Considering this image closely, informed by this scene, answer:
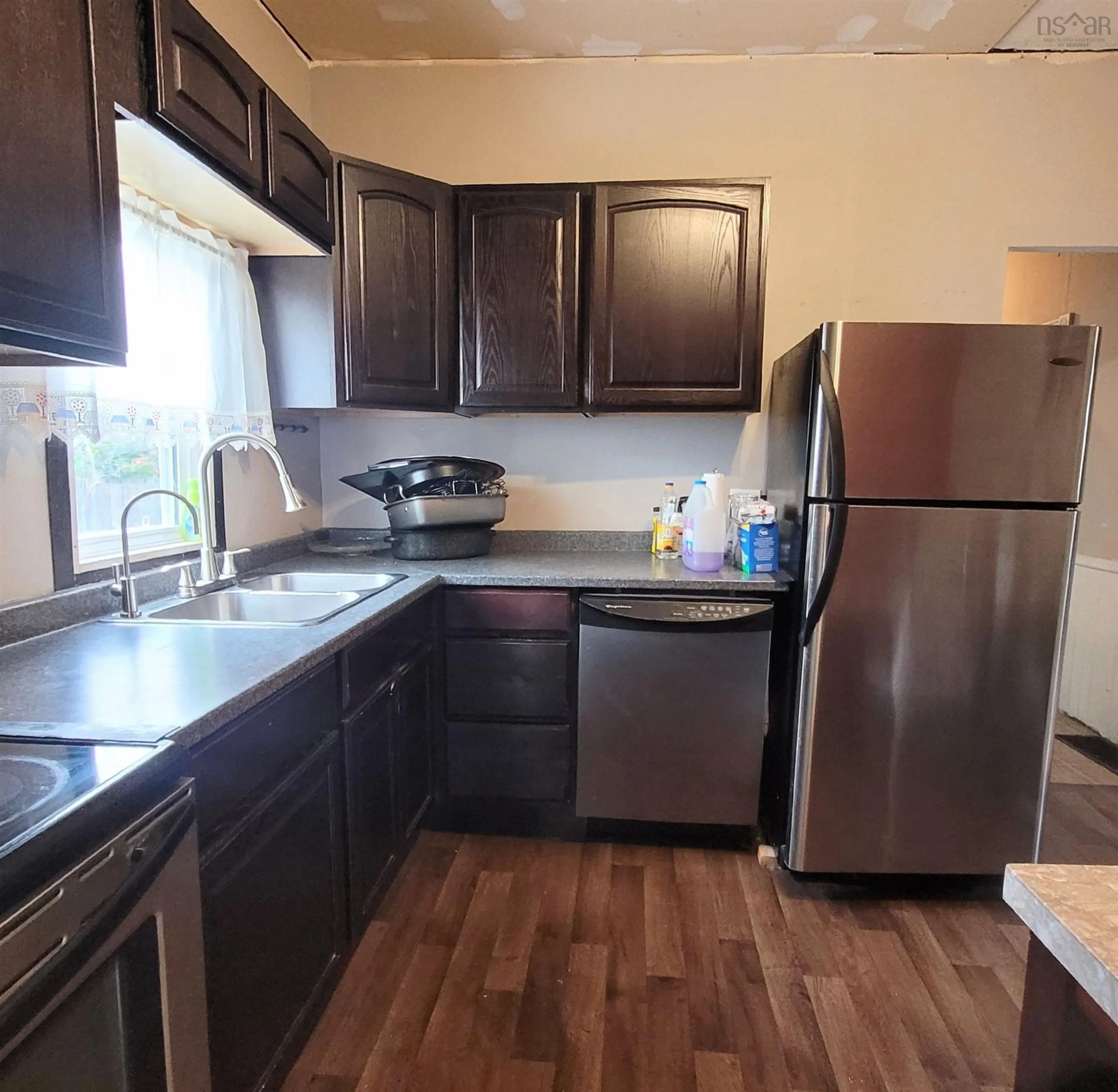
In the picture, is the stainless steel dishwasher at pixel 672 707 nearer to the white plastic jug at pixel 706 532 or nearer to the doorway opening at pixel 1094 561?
the white plastic jug at pixel 706 532

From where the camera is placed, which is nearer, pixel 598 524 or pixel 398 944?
pixel 398 944

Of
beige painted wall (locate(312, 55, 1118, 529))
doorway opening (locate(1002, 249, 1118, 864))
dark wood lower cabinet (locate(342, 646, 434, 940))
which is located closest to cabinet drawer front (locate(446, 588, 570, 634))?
dark wood lower cabinet (locate(342, 646, 434, 940))

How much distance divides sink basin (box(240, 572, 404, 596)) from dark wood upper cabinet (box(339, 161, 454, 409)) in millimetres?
538

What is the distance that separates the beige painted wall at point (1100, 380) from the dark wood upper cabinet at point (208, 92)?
9.63ft

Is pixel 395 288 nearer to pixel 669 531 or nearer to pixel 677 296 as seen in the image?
pixel 677 296

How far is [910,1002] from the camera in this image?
1.58 metres

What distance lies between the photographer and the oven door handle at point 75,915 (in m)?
0.64

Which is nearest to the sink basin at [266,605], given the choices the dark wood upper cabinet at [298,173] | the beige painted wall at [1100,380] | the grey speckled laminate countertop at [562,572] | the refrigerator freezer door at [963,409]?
the grey speckled laminate countertop at [562,572]

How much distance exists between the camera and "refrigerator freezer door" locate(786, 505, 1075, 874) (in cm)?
182

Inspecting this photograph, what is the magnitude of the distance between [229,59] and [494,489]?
51.7 inches

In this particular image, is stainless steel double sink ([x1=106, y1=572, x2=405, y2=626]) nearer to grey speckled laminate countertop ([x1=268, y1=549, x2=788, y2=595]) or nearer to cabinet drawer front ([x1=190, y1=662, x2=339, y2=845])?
grey speckled laminate countertop ([x1=268, y1=549, x2=788, y2=595])

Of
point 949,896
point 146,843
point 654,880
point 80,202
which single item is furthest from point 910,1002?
point 80,202

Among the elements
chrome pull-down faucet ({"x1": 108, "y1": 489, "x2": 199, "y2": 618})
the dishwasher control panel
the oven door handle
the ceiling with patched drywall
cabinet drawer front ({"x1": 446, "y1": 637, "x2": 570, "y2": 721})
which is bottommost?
cabinet drawer front ({"x1": 446, "y1": 637, "x2": 570, "y2": 721})

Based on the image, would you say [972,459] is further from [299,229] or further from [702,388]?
[299,229]
